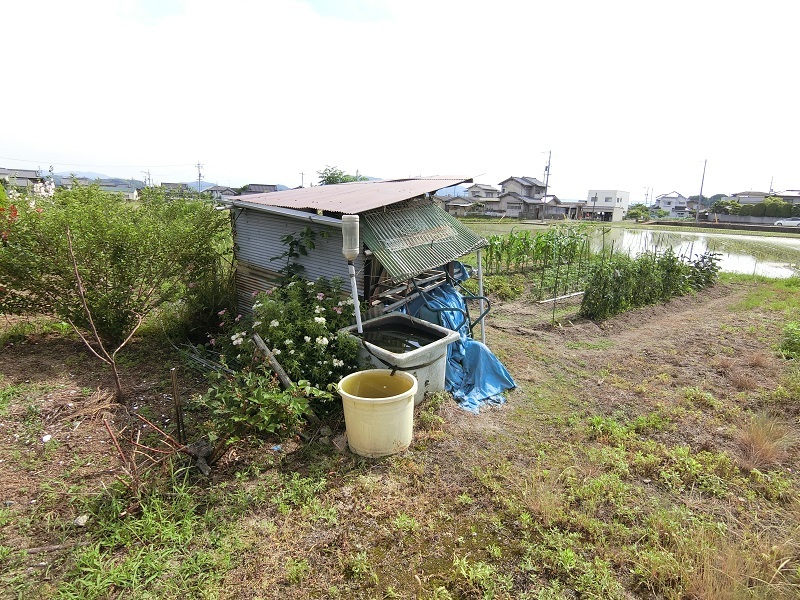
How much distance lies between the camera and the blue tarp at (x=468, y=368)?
16.0 ft

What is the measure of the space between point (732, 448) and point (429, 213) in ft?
14.4

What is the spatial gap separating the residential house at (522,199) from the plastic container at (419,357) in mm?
47954

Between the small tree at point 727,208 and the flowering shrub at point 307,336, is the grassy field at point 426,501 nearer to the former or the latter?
the flowering shrub at point 307,336

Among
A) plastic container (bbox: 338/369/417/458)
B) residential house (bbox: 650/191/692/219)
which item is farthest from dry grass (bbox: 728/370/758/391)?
residential house (bbox: 650/191/692/219)

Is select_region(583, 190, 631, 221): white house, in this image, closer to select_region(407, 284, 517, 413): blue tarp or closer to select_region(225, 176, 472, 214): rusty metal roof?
select_region(225, 176, 472, 214): rusty metal roof

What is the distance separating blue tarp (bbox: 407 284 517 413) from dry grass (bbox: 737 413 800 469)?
228 centimetres

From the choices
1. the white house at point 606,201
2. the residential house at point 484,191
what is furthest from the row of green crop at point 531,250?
the residential house at point 484,191

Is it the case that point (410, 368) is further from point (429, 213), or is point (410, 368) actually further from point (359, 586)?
point (429, 213)

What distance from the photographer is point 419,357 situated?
416cm

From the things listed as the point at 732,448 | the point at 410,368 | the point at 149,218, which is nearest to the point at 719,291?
the point at 732,448

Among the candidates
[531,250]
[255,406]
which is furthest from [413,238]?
[531,250]

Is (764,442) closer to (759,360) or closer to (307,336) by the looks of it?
(759,360)

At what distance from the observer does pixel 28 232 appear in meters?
4.60

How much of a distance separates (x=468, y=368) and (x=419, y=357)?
1312 millimetres
